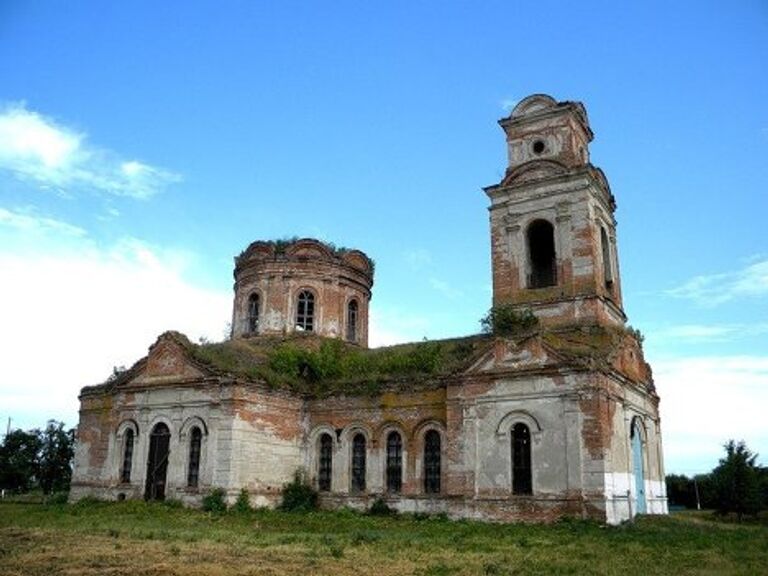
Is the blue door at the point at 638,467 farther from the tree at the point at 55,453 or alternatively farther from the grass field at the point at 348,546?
the tree at the point at 55,453

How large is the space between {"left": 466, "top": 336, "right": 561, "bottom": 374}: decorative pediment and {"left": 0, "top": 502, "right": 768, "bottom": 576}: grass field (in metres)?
4.58

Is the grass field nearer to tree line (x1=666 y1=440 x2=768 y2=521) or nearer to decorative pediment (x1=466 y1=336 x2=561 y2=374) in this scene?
decorative pediment (x1=466 y1=336 x2=561 y2=374)

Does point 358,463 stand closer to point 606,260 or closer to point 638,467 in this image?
point 638,467

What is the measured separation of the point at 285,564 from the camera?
1198 centimetres

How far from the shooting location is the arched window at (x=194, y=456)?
2438 centimetres

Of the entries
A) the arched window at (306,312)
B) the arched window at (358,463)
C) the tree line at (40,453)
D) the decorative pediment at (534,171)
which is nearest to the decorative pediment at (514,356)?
the arched window at (358,463)

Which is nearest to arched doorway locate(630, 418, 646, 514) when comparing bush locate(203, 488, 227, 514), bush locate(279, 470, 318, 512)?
bush locate(279, 470, 318, 512)

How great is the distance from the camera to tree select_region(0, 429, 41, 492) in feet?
121

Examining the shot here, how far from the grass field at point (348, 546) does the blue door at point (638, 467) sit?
43.6 inches

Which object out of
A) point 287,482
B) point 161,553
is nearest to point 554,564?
point 161,553

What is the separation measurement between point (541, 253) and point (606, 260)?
7.77ft

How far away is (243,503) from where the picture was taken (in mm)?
23000

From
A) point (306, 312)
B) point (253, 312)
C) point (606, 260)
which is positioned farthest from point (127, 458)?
point (606, 260)

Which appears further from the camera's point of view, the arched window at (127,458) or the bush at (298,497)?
the arched window at (127,458)
